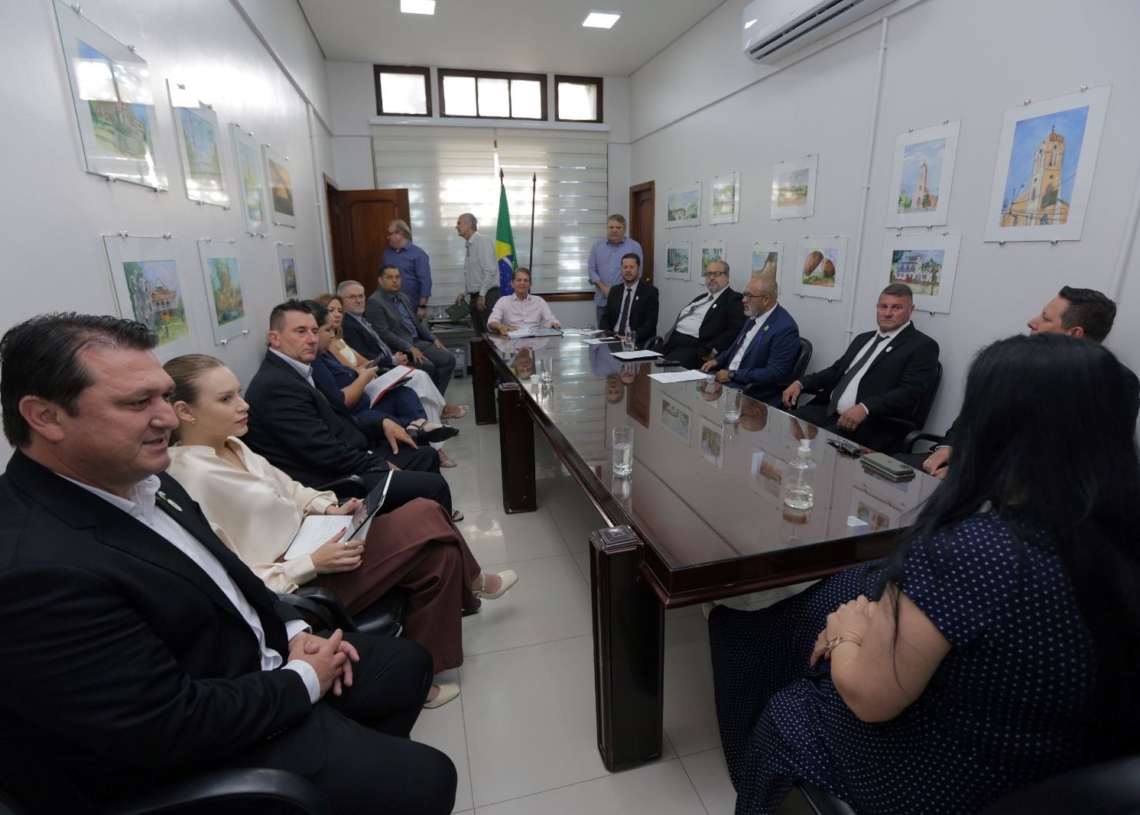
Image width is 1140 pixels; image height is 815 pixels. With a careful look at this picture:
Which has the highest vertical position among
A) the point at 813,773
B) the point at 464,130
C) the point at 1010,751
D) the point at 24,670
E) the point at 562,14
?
the point at 562,14

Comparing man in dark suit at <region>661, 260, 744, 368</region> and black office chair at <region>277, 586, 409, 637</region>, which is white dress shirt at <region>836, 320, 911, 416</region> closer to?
man in dark suit at <region>661, 260, 744, 368</region>

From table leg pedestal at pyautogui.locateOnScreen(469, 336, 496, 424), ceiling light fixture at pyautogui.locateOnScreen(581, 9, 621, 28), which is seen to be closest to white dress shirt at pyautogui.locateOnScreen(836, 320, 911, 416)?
table leg pedestal at pyautogui.locateOnScreen(469, 336, 496, 424)

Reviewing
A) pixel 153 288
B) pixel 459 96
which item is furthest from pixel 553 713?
pixel 459 96

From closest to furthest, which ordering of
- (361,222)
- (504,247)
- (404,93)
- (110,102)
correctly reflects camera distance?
(110,102) → (361,222) → (404,93) → (504,247)

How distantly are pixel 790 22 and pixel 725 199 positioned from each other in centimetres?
163

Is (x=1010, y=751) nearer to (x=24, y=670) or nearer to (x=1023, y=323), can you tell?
(x=24, y=670)

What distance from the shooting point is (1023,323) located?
2.81 meters

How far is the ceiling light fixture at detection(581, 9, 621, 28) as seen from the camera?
516 centimetres

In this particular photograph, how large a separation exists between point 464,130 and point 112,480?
6.85m

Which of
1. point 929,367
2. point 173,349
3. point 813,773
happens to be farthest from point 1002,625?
point 929,367

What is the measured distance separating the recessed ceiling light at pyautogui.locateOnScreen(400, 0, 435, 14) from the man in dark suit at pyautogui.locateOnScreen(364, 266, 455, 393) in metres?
2.28

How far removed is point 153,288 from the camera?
1.77m

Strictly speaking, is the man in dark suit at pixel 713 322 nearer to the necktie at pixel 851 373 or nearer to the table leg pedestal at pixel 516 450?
the necktie at pixel 851 373

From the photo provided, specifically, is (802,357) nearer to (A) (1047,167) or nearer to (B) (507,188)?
(A) (1047,167)
